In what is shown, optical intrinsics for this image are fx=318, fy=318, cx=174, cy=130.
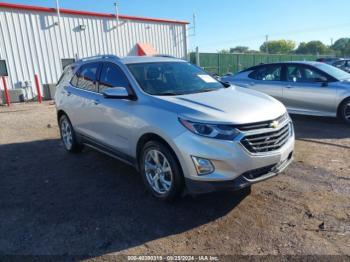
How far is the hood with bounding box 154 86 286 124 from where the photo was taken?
11.0 feet

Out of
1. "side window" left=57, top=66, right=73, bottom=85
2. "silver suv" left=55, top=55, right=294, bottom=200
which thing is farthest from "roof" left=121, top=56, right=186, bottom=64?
"side window" left=57, top=66, right=73, bottom=85

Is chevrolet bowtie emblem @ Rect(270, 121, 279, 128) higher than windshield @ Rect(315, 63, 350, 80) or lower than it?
lower

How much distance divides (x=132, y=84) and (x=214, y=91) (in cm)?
111

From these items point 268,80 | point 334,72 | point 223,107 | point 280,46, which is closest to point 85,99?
point 223,107

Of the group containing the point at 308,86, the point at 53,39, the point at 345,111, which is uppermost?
the point at 53,39

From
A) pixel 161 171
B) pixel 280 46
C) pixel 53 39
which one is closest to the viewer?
pixel 161 171

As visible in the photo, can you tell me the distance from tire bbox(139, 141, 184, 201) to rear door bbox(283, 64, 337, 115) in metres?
5.41

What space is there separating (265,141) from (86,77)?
3.36 m

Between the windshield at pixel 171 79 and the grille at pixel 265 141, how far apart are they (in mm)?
1203

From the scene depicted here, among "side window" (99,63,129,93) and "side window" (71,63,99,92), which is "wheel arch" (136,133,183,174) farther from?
"side window" (71,63,99,92)

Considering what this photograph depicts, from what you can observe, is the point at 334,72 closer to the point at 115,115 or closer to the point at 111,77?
the point at 111,77

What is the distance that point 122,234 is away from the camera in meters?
3.27

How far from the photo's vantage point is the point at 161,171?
3834 millimetres

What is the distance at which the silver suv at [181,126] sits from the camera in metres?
3.27
